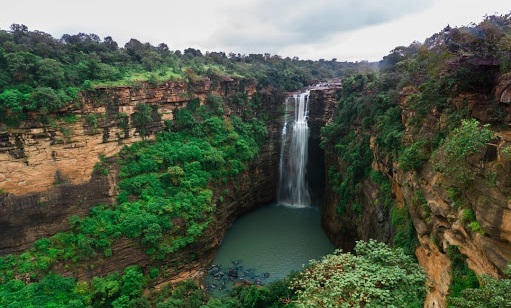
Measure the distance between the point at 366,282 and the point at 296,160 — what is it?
65.7 feet

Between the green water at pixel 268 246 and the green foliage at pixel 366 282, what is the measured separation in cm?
959

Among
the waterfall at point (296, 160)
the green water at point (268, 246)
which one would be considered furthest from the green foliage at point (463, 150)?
the waterfall at point (296, 160)

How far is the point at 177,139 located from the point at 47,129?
6.79m

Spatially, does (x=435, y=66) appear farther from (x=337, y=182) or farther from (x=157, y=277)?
(x=157, y=277)

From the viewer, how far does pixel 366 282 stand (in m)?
5.92

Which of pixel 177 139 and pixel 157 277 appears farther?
pixel 177 139

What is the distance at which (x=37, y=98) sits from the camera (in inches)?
569

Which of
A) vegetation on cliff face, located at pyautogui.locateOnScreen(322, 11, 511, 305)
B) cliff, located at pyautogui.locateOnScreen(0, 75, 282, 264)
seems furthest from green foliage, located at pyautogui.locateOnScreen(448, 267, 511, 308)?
cliff, located at pyautogui.locateOnScreen(0, 75, 282, 264)

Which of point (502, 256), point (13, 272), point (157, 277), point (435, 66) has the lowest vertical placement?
point (157, 277)

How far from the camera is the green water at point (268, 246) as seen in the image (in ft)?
52.6

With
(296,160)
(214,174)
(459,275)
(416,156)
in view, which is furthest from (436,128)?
(296,160)

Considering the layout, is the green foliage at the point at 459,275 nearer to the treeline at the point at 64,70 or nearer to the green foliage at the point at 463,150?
the green foliage at the point at 463,150

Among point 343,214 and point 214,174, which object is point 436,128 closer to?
point 343,214

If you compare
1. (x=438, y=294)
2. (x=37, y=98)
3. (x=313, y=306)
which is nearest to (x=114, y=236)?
(x=37, y=98)
